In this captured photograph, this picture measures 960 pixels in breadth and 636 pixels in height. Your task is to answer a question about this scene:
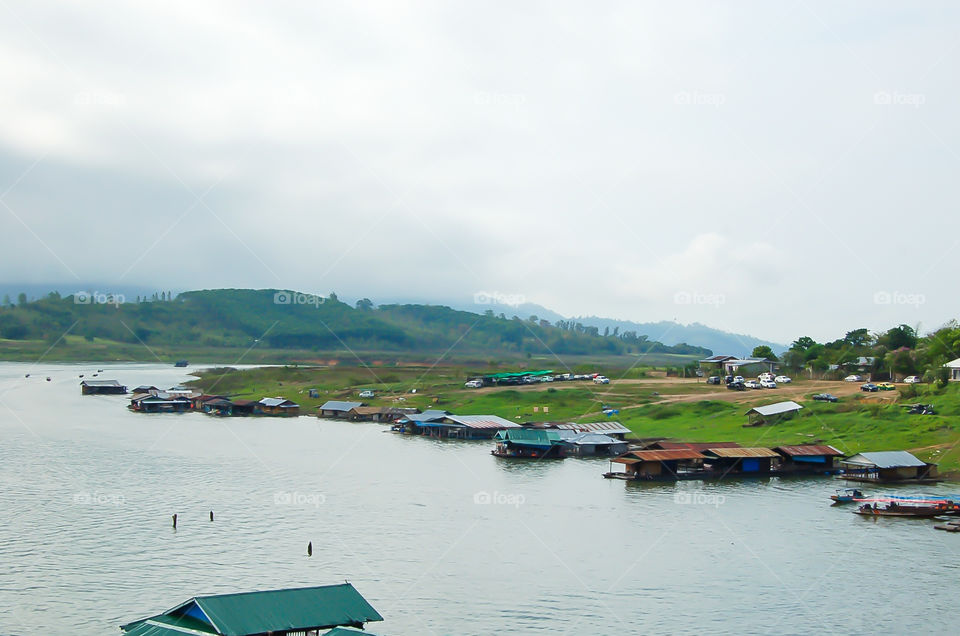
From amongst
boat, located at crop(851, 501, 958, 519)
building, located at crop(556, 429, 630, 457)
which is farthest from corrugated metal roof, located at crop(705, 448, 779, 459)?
boat, located at crop(851, 501, 958, 519)

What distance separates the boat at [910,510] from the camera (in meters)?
41.8

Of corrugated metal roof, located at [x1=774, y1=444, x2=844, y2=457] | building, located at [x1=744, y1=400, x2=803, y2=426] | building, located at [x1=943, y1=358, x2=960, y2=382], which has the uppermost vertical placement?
building, located at [x1=943, y1=358, x2=960, y2=382]

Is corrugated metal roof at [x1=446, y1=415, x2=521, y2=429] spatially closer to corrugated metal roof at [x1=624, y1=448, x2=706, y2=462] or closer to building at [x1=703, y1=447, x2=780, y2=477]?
corrugated metal roof at [x1=624, y1=448, x2=706, y2=462]

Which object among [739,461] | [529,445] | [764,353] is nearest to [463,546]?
[739,461]

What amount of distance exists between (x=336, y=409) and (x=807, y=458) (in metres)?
47.6

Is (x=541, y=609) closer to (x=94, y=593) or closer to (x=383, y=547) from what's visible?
(x=383, y=547)

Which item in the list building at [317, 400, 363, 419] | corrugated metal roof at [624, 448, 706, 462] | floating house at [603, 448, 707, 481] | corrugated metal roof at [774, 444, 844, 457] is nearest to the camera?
floating house at [603, 448, 707, 481]

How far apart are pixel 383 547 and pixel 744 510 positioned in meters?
18.8

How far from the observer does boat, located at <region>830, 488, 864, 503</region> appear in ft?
148

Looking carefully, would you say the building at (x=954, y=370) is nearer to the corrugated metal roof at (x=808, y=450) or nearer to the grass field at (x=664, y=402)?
the grass field at (x=664, y=402)

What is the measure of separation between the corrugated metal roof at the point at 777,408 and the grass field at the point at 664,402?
80 centimetres

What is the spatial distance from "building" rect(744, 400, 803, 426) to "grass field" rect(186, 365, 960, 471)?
2.57 feet

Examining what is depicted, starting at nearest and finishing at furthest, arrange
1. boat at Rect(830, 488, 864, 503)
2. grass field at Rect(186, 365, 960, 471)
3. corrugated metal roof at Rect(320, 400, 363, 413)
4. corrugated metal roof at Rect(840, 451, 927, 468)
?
boat at Rect(830, 488, 864, 503), corrugated metal roof at Rect(840, 451, 927, 468), grass field at Rect(186, 365, 960, 471), corrugated metal roof at Rect(320, 400, 363, 413)

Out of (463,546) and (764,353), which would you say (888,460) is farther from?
(764,353)
